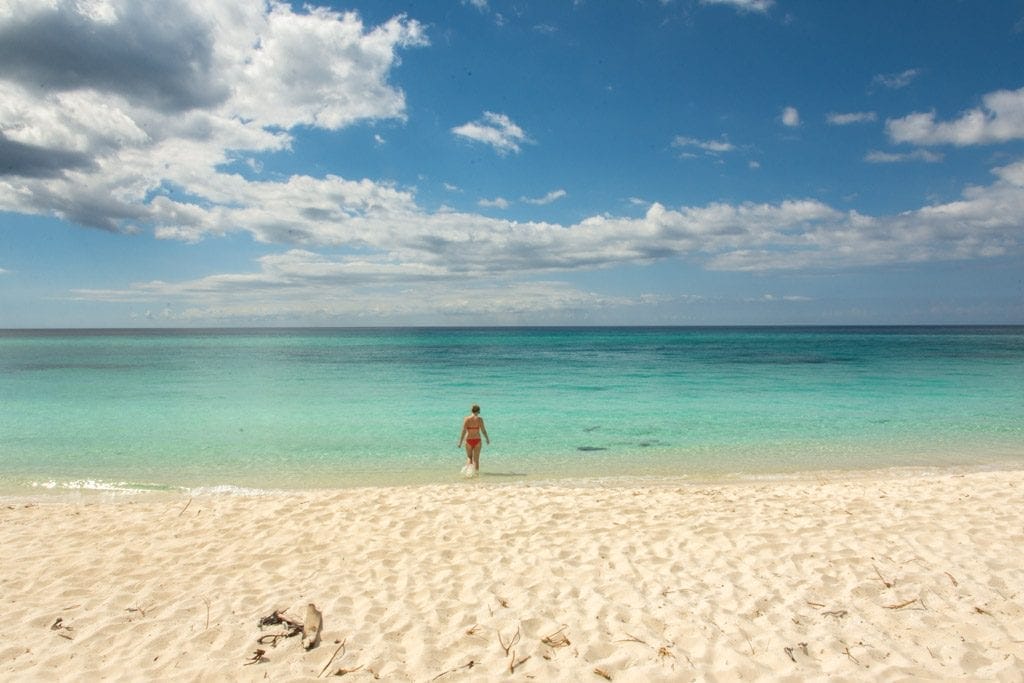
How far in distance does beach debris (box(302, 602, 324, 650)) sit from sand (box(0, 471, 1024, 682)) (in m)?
0.08

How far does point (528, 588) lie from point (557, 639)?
108 cm

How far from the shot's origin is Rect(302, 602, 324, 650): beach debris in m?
5.29

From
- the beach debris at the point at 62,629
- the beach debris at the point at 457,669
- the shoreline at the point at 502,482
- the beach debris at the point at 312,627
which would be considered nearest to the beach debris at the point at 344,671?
the beach debris at the point at 312,627

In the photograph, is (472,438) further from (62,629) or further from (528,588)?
(62,629)

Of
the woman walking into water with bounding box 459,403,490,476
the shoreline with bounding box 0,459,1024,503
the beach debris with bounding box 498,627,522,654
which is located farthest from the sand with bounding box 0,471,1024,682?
the woman walking into water with bounding box 459,403,490,476

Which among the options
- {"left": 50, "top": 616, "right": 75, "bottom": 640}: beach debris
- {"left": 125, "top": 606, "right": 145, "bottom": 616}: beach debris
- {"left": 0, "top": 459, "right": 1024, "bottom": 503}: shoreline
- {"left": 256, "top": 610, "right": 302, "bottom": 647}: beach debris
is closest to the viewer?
{"left": 256, "top": 610, "right": 302, "bottom": 647}: beach debris

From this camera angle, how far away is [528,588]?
6.40m

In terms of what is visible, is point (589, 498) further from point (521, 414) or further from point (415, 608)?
point (521, 414)

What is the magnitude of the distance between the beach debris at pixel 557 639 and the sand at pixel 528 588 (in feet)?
0.10

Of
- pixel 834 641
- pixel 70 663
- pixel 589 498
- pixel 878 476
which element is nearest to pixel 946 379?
pixel 878 476

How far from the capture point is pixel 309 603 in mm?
6031

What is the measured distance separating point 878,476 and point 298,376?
35.7 metres

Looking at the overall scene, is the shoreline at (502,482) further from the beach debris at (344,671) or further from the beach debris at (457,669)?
the beach debris at (457,669)

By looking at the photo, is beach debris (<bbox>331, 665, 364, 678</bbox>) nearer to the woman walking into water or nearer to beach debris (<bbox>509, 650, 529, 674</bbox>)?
beach debris (<bbox>509, 650, 529, 674</bbox>)
